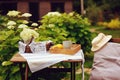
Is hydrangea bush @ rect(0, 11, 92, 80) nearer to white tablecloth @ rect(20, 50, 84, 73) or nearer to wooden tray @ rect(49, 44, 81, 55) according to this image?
wooden tray @ rect(49, 44, 81, 55)

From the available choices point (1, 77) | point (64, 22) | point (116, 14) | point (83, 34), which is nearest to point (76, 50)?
point (1, 77)

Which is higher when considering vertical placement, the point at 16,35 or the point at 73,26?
the point at 16,35

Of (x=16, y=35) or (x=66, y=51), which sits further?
(x=16, y=35)

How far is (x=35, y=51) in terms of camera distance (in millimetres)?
6066

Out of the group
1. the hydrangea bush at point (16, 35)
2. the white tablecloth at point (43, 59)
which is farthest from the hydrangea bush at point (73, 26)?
the white tablecloth at point (43, 59)

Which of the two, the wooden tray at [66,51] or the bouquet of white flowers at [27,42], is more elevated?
the bouquet of white flowers at [27,42]

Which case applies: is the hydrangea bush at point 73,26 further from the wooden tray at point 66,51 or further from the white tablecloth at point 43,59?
the white tablecloth at point 43,59

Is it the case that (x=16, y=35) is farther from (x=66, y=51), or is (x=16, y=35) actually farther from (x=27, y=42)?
(x=66, y=51)

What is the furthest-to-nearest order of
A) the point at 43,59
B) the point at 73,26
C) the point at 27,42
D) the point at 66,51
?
the point at 73,26 → the point at 27,42 → the point at 66,51 → the point at 43,59

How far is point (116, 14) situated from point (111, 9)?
0.98 meters

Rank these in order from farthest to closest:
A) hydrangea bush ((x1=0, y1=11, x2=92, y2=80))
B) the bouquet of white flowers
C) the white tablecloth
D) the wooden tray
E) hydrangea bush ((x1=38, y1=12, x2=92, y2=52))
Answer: hydrangea bush ((x1=38, y1=12, x2=92, y2=52))
hydrangea bush ((x1=0, y1=11, x2=92, y2=80))
the bouquet of white flowers
the wooden tray
the white tablecloth

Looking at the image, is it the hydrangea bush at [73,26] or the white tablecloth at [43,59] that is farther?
the hydrangea bush at [73,26]

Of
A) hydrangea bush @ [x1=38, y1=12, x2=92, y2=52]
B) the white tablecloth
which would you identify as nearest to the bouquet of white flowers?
the white tablecloth

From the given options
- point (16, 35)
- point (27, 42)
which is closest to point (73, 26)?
point (16, 35)
